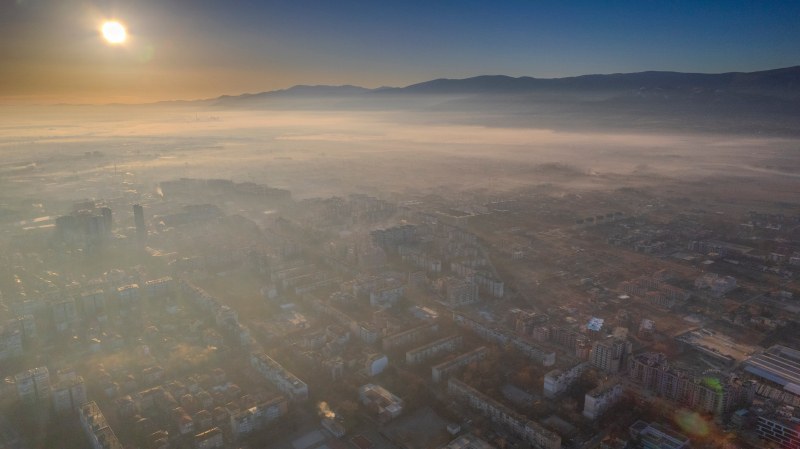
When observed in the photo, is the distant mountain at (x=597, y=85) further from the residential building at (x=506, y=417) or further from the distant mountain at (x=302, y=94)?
the residential building at (x=506, y=417)

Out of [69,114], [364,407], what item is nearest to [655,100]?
[364,407]

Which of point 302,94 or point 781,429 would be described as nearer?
point 781,429

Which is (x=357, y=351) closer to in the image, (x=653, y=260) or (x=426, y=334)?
Result: (x=426, y=334)

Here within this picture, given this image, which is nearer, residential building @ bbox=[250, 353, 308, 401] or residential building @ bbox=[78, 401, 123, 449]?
residential building @ bbox=[78, 401, 123, 449]

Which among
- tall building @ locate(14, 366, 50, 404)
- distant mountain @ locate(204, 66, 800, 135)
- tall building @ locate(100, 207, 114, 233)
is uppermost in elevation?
distant mountain @ locate(204, 66, 800, 135)

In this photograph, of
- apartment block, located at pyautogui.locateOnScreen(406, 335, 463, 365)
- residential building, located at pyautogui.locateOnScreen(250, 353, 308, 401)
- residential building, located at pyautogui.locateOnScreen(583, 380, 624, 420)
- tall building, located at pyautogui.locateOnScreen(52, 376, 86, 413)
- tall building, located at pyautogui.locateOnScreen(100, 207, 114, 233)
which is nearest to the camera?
residential building, located at pyautogui.locateOnScreen(583, 380, 624, 420)

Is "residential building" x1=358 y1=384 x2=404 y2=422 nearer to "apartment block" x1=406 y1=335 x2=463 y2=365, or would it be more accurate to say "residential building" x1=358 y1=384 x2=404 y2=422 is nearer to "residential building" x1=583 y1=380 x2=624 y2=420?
"apartment block" x1=406 y1=335 x2=463 y2=365

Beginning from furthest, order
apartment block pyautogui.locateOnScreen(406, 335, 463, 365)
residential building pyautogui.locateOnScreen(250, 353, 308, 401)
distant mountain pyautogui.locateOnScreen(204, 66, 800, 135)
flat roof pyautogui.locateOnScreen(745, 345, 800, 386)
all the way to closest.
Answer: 1. distant mountain pyautogui.locateOnScreen(204, 66, 800, 135)
2. apartment block pyautogui.locateOnScreen(406, 335, 463, 365)
3. flat roof pyautogui.locateOnScreen(745, 345, 800, 386)
4. residential building pyautogui.locateOnScreen(250, 353, 308, 401)

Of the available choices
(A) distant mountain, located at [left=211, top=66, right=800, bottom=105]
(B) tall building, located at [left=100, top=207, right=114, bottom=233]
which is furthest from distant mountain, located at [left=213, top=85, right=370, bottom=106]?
(B) tall building, located at [left=100, top=207, right=114, bottom=233]

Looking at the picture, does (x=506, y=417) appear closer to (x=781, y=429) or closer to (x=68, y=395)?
(x=781, y=429)

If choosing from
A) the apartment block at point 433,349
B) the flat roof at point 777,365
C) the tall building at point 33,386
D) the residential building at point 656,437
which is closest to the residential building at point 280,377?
the apartment block at point 433,349

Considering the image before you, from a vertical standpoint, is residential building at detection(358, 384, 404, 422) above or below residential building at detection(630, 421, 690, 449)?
above

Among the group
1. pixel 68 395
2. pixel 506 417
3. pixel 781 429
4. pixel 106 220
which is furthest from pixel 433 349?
pixel 106 220
